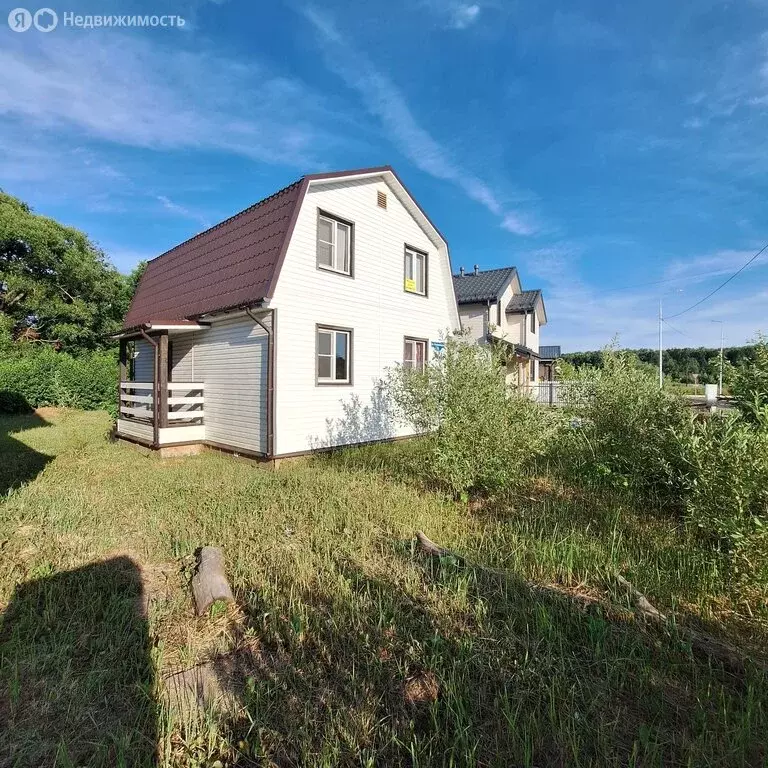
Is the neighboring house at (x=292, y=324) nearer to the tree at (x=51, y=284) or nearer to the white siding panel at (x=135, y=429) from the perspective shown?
the white siding panel at (x=135, y=429)

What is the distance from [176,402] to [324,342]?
4068 mm

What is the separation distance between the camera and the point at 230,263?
10414 mm

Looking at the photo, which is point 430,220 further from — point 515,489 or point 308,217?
point 515,489

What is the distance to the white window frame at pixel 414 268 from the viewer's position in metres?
12.4

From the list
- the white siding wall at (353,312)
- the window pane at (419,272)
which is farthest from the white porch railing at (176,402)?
the window pane at (419,272)

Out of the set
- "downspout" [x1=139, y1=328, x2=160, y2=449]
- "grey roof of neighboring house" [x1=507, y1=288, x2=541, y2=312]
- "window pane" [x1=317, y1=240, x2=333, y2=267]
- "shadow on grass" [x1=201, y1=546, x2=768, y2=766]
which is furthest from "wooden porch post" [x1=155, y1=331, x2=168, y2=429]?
"grey roof of neighboring house" [x1=507, y1=288, x2=541, y2=312]

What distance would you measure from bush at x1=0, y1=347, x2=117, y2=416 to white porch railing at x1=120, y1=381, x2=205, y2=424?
6275 millimetres

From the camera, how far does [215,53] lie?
28.1 feet

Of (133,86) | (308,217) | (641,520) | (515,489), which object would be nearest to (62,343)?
(133,86)

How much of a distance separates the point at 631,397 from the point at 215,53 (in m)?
10.9

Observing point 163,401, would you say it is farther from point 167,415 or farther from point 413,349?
point 413,349

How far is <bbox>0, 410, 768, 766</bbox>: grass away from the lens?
211 cm
